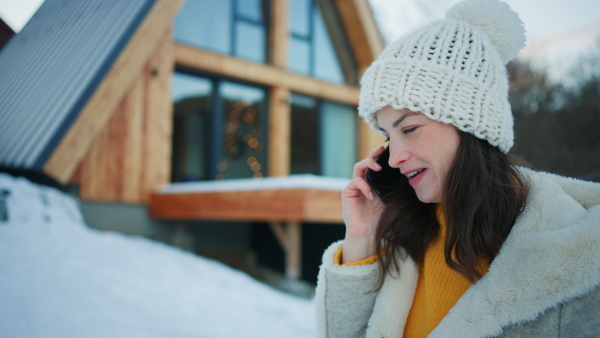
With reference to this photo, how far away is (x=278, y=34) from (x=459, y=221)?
27.8 feet

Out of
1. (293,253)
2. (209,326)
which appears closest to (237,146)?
(293,253)

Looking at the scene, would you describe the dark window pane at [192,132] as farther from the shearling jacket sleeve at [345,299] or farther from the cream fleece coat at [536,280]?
the cream fleece coat at [536,280]

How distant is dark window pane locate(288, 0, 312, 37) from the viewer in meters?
10.1

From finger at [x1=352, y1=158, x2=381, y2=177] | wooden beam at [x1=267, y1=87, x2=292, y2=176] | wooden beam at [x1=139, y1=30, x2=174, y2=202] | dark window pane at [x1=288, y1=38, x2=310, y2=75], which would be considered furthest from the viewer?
dark window pane at [x1=288, y1=38, x2=310, y2=75]

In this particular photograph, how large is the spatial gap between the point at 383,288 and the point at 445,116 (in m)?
0.67

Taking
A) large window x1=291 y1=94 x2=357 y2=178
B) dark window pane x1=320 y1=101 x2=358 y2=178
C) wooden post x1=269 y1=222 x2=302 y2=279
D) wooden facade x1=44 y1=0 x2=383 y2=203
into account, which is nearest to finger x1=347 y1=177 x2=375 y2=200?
wooden facade x1=44 y1=0 x2=383 y2=203

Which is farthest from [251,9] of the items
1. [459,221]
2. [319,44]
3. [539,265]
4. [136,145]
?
[539,265]

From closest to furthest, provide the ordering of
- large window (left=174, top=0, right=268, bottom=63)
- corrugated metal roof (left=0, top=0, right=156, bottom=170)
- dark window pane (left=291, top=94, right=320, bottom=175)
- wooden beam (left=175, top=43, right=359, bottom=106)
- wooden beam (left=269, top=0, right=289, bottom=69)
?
corrugated metal roof (left=0, top=0, right=156, bottom=170) → wooden beam (left=175, top=43, right=359, bottom=106) → large window (left=174, top=0, right=268, bottom=63) → wooden beam (left=269, top=0, right=289, bottom=69) → dark window pane (left=291, top=94, right=320, bottom=175)

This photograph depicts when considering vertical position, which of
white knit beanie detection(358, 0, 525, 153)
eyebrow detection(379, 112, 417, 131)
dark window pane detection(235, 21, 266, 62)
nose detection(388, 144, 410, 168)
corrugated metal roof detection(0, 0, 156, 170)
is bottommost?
dark window pane detection(235, 21, 266, 62)

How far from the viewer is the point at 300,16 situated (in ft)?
33.6

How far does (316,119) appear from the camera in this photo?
10211 millimetres

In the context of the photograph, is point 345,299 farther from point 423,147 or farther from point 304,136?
point 304,136

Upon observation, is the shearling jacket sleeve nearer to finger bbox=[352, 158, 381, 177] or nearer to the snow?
finger bbox=[352, 158, 381, 177]

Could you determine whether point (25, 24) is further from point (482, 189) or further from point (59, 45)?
point (482, 189)
